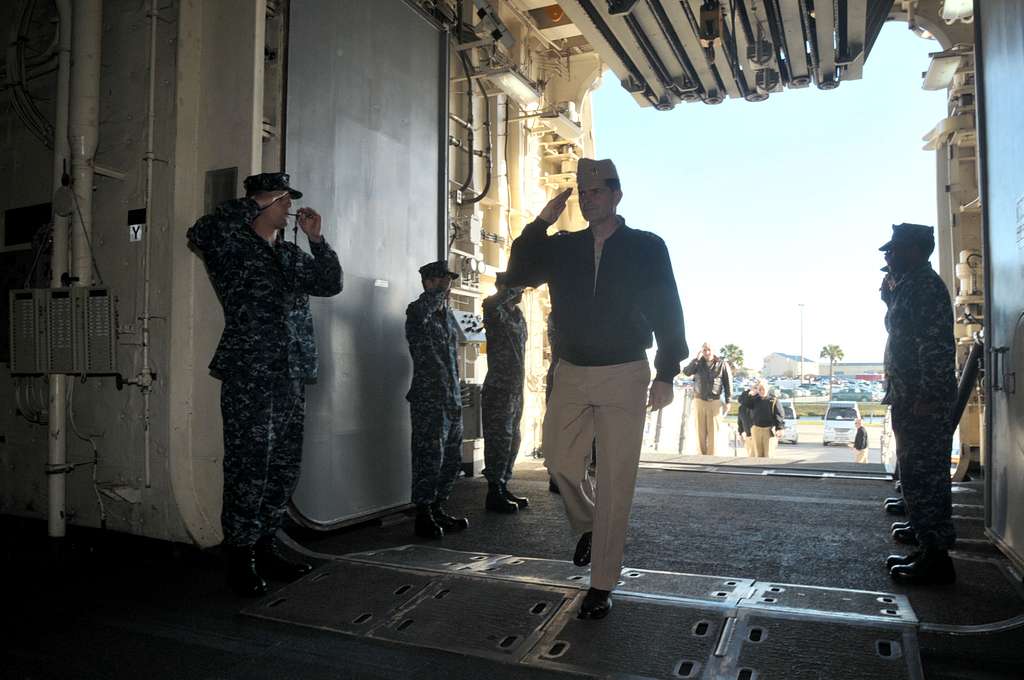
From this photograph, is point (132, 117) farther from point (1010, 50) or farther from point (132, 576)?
point (1010, 50)

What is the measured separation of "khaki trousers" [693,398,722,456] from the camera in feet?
34.4

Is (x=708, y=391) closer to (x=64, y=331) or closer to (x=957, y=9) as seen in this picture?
(x=957, y=9)

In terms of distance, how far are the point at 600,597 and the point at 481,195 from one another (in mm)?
5344

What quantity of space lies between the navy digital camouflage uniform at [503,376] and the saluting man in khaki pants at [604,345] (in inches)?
83.3

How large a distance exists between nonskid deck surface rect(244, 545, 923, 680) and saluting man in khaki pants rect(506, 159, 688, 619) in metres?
0.24

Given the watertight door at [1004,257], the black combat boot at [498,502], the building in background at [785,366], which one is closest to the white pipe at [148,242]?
the black combat boot at [498,502]

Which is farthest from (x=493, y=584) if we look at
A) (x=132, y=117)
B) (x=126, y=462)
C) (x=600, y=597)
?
(x=132, y=117)

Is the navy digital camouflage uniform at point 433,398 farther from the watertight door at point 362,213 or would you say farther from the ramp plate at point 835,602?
the ramp plate at point 835,602

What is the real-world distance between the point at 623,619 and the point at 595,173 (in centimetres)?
179

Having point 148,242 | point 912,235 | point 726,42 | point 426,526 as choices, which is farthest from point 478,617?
point 726,42

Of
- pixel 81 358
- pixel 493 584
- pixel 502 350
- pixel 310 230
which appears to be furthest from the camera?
pixel 502 350

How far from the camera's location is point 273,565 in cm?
337

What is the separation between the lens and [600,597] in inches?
107

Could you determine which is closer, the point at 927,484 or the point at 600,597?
the point at 600,597
